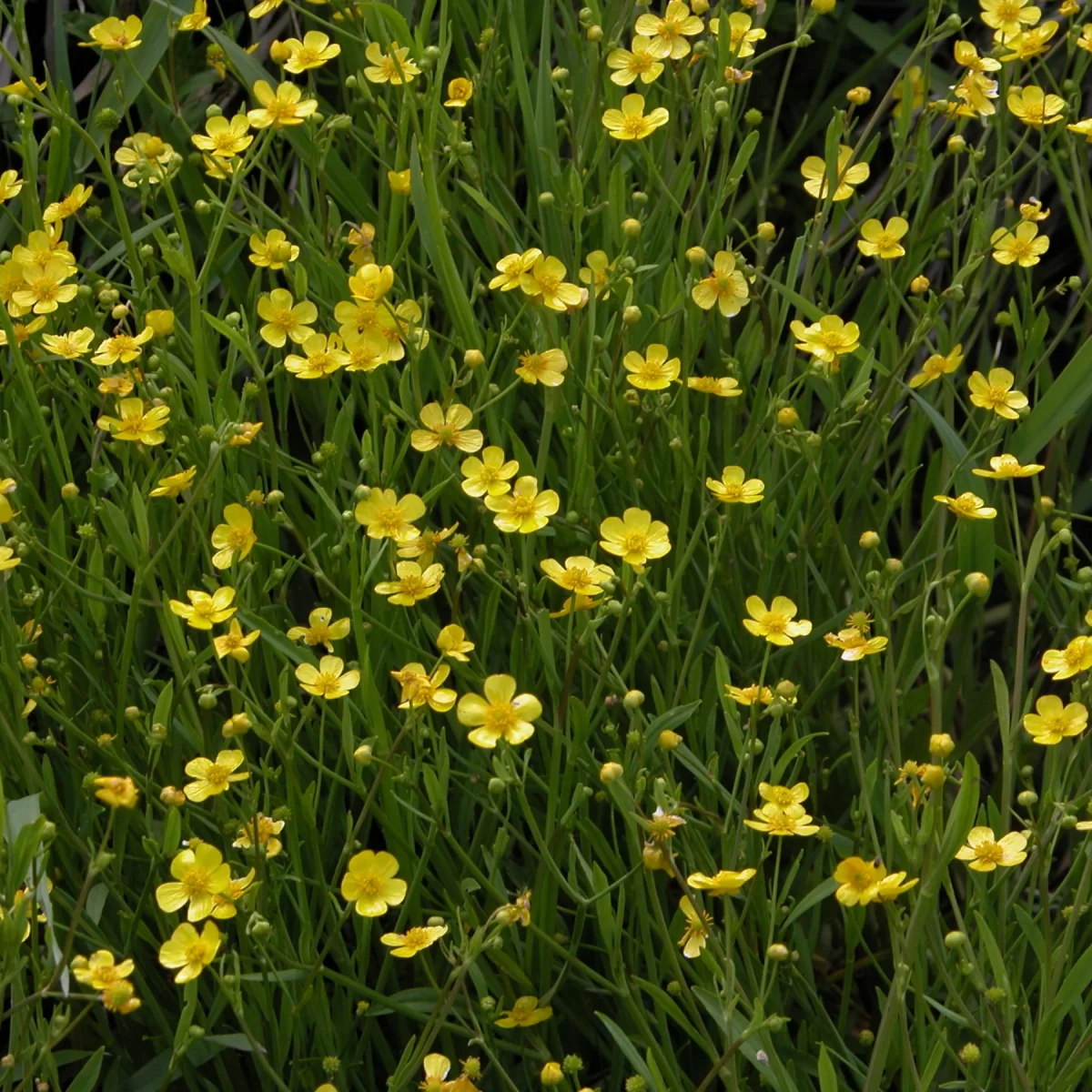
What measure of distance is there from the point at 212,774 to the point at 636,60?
2.81 ft

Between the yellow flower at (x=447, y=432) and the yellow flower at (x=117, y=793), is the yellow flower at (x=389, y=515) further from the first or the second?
the yellow flower at (x=117, y=793)

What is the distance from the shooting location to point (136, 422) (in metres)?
1.31

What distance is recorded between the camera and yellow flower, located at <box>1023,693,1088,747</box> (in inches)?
45.6

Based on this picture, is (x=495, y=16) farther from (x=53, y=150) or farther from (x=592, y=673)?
(x=592, y=673)

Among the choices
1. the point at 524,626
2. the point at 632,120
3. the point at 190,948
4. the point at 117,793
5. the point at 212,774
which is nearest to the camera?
the point at 117,793

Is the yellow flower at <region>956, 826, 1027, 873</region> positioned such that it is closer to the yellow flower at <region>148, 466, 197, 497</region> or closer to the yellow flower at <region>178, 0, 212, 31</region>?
the yellow flower at <region>148, 466, 197, 497</region>

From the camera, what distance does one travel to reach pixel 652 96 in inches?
63.6

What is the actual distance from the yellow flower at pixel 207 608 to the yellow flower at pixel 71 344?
30 centimetres

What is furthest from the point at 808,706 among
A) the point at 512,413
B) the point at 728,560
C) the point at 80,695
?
the point at 80,695

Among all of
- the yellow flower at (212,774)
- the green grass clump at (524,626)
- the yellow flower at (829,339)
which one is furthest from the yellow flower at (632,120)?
the yellow flower at (212,774)

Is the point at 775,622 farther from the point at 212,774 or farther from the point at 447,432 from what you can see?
the point at 212,774

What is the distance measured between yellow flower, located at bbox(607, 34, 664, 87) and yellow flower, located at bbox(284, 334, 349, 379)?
0.43 meters

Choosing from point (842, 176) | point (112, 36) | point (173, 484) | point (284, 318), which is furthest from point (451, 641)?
point (112, 36)

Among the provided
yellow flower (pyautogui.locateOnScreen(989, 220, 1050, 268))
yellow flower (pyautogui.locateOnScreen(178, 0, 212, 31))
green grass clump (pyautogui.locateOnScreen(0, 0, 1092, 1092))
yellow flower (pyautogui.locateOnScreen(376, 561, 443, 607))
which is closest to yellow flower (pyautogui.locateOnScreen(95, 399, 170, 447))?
green grass clump (pyautogui.locateOnScreen(0, 0, 1092, 1092))
